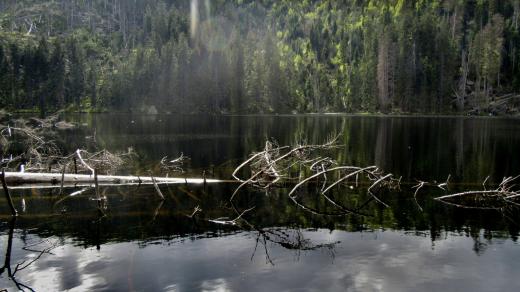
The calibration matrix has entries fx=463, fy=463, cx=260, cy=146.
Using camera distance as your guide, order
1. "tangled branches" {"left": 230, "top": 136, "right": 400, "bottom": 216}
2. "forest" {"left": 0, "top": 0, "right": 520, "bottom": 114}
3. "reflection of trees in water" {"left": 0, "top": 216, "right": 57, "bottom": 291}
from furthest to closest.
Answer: "forest" {"left": 0, "top": 0, "right": 520, "bottom": 114}
"tangled branches" {"left": 230, "top": 136, "right": 400, "bottom": 216}
"reflection of trees in water" {"left": 0, "top": 216, "right": 57, "bottom": 291}

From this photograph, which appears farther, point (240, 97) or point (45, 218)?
point (240, 97)

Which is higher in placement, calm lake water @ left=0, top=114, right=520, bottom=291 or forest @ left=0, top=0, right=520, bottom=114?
forest @ left=0, top=0, right=520, bottom=114

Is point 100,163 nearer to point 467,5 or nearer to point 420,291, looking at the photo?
point 420,291

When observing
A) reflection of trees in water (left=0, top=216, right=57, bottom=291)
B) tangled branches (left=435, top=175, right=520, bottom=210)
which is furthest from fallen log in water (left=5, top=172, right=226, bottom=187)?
tangled branches (left=435, top=175, right=520, bottom=210)

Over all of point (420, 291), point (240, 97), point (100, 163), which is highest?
point (240, 97)

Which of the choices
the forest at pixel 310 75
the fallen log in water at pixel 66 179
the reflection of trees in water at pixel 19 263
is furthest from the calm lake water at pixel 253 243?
the forest at pixel 310 75

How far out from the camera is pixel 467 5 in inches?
6673

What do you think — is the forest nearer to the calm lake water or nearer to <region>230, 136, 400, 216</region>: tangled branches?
<region>230, 136, 400, 216</region>: tangled branches

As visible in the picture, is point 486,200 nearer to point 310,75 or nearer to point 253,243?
point 253,243

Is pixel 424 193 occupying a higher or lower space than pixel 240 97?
lower

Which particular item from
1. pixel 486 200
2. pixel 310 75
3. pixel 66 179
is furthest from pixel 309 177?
pixel 310 75

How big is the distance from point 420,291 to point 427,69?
143423 millimetres

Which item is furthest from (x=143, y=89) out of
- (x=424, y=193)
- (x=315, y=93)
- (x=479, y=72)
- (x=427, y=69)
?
(x=424, y=193)

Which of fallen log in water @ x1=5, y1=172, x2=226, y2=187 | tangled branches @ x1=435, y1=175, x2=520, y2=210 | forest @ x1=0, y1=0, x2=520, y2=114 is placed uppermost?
forest @ x1=0, y1=0, x2=520, y2=114
